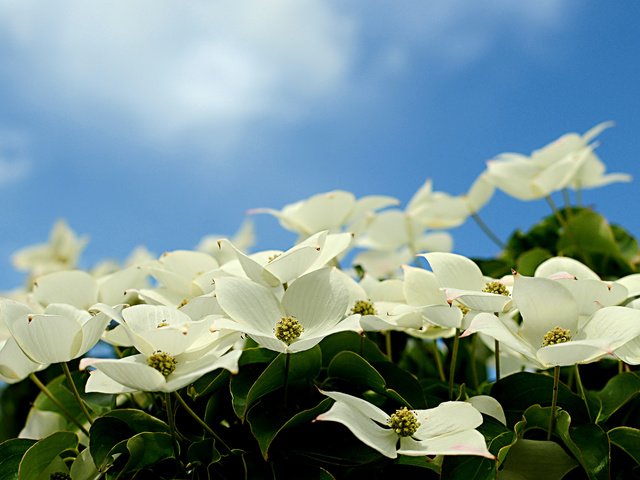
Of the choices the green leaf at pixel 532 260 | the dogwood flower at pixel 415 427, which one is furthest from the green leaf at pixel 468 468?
the green leaf at pixel 532 260

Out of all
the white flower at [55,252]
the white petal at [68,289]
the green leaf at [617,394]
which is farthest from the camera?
the white flower at [55,252]

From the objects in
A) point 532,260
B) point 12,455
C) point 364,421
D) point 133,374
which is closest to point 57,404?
point 12,455

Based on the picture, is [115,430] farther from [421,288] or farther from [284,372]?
[421,288]

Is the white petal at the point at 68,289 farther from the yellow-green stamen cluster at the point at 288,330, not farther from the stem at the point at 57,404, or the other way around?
the yellow-green stamen cluster at the point at 288,330

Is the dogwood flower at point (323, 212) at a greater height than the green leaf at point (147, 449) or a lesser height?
greater

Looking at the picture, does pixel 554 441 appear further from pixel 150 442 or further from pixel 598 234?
pixel 598 234

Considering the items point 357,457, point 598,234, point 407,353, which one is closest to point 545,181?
point 598,234
